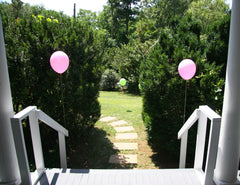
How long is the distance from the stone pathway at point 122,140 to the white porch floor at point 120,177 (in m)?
1.75

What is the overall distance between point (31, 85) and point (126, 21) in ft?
95.6

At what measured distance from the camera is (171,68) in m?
3.66

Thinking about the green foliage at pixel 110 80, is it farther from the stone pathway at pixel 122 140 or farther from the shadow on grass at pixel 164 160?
the shadow on grass at pixel 164 160

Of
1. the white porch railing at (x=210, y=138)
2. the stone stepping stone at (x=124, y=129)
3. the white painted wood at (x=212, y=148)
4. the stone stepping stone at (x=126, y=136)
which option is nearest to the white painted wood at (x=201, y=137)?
the white porch railing at (x=210, y=138)

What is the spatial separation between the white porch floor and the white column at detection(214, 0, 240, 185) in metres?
0.37

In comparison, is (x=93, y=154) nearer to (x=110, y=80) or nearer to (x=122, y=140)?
(x=122, y=140)

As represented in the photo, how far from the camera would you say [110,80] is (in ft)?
56.5

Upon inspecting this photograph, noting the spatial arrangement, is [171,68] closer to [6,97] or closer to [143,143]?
[143,143]

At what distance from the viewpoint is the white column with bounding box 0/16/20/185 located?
5.92ft

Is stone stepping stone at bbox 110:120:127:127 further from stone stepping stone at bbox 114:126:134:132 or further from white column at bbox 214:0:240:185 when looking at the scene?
white column at bbox 214:0:240:185

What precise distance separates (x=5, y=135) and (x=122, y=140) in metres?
3.66

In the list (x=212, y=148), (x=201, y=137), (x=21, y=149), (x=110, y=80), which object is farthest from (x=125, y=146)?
(x=110, y=80)

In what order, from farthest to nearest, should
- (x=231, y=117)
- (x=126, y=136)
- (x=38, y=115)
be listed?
1. (x=126, y=136)
2. (x=38, y=115)
3. (x=231, y=117)

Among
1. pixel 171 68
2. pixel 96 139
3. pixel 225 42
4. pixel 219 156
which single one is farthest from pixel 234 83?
pixel 96 139
